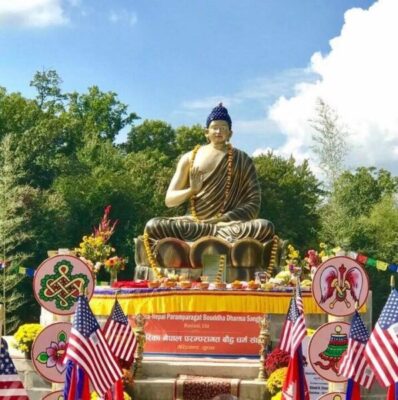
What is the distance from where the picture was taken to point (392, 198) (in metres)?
43.9

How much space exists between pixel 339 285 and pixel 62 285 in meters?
3.02

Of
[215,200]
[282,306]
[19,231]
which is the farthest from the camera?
[19,231]

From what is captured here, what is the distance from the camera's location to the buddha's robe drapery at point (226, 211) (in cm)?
1702

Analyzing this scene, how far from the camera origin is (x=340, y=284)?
9734 mm

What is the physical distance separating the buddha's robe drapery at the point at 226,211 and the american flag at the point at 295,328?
26.1 ft

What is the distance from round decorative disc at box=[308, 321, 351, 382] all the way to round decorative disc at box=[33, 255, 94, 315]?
2427 mm

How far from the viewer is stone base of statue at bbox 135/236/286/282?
54.3ft

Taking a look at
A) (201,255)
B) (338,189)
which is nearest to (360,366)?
(201,255)

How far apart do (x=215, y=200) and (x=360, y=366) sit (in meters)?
10.3

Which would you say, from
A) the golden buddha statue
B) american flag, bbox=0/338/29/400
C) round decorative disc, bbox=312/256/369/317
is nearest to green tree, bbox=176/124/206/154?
the golden buddha statue

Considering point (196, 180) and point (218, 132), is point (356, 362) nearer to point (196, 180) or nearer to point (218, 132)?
point (196, 180)

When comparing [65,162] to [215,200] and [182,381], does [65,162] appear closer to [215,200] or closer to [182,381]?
[215,200]

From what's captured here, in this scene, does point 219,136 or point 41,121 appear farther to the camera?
point 41,121

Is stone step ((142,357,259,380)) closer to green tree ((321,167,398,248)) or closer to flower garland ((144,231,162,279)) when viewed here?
flower garland ((144,231,162,279))
